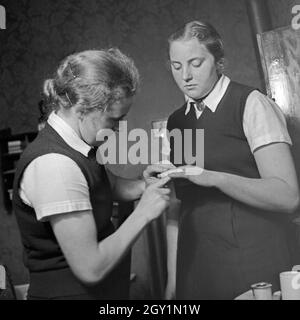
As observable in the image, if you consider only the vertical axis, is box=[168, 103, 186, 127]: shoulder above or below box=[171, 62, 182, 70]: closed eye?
below

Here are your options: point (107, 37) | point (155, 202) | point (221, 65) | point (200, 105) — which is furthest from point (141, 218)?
point (107, 37)

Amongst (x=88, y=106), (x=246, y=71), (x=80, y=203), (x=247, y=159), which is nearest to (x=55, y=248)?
(x=80, y=203)

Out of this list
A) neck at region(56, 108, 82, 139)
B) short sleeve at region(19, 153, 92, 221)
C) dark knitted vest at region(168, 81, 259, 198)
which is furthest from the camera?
dark knitted vest at region(168, 81, 259, 198)

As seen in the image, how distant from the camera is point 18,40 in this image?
4.84ft

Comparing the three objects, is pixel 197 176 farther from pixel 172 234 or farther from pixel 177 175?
pixel 172 234

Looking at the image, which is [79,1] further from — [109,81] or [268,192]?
[268,192]

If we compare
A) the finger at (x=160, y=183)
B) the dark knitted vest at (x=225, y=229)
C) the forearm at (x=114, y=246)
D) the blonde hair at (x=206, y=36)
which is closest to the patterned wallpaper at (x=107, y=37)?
the blonde hair at (x=206, y=36)

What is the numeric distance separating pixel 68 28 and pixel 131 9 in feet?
0.70

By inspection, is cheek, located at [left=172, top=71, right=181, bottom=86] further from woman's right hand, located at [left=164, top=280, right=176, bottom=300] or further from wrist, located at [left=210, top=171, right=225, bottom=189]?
woman's right hand, located at [left=164, top=280, right=176, bottom=300]

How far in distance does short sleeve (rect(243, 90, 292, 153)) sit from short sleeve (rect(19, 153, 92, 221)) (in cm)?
41

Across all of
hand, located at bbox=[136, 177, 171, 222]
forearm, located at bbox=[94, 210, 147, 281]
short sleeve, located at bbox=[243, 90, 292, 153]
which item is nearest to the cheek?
short sleeve, located at bbox=[243, 90, 292, 153]

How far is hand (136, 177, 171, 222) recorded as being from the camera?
950 millimetres

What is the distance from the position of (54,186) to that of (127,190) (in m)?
0.34

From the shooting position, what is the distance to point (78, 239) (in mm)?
851
